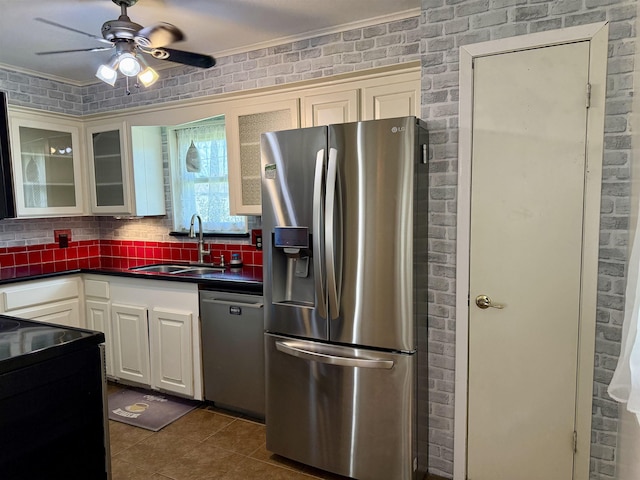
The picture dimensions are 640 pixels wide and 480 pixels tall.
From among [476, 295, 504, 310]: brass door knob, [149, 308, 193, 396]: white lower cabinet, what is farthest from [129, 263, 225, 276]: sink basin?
[476, 295, 504, 310]: brass door knob

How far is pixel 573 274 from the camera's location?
193 centimetres

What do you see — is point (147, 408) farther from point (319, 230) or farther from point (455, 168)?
point (455, 168)

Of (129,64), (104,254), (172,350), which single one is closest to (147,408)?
(172,350)

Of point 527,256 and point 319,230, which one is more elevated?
point 319,230

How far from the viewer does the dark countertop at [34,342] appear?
1353 millimetres

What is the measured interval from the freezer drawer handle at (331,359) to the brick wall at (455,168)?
1.09 ft

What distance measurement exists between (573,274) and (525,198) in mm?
→ 391

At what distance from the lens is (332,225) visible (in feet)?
6.86

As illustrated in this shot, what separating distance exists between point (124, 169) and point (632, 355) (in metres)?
3.56

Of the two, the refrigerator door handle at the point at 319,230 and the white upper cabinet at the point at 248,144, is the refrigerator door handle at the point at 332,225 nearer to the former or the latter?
the refrigerator door handle at the point at 319,230

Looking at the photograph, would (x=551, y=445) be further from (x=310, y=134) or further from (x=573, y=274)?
(x=310, y=134)

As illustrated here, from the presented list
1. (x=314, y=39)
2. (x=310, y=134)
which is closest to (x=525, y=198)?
(x=310, y=134)

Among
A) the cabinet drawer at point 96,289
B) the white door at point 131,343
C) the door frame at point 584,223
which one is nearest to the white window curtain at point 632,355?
the door frame at point 584,223

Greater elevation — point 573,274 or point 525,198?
point 525,198
